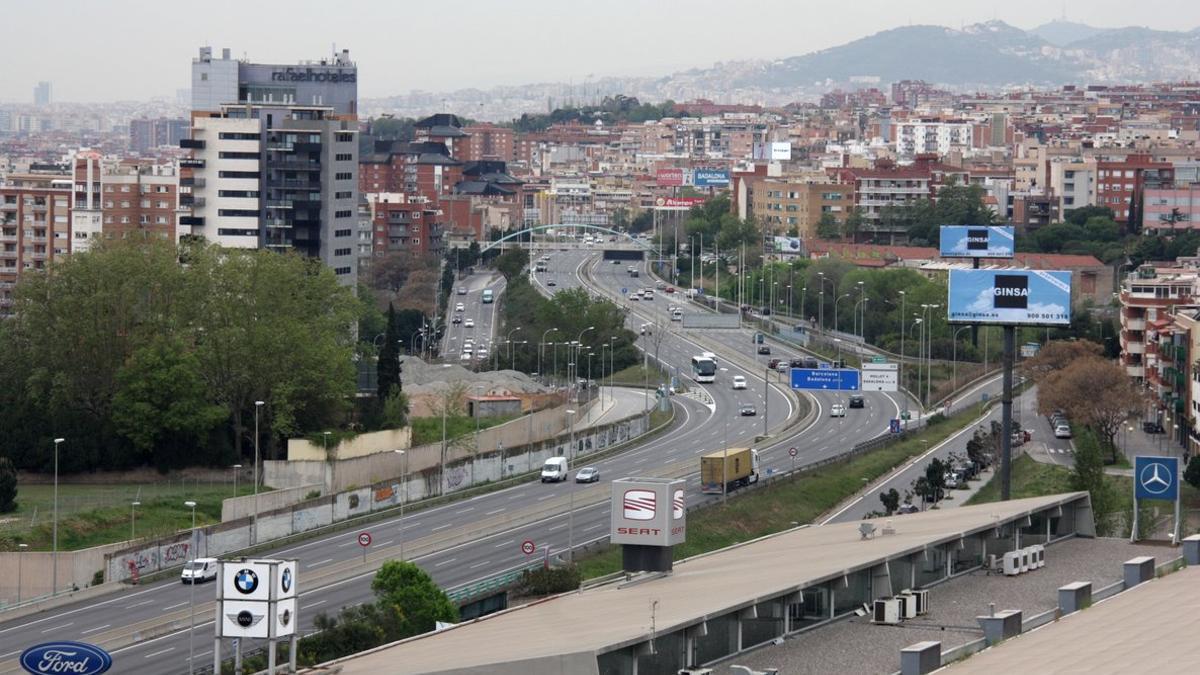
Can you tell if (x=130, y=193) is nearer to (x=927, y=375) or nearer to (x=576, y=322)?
(x=576, y=322)

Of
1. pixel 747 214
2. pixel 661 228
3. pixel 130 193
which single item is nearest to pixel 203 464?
pixel 130 193

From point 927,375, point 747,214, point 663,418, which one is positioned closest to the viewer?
point 663,418

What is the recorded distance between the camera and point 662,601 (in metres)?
21.9

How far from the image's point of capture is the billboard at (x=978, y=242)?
174 ft

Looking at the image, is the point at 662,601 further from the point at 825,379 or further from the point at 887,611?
the point at 825,379

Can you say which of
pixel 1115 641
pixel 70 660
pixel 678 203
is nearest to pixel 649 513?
pixel 1115 641

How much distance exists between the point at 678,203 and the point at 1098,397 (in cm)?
11391

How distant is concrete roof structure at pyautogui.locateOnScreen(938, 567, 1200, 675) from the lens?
17.7 m

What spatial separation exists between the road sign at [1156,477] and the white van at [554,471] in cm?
3064

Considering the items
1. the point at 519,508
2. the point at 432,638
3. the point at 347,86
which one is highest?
the point at 347,86

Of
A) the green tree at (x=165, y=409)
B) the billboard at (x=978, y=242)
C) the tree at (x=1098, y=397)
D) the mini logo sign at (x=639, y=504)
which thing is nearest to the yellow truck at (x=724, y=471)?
the billboard at (x=978, y=242)

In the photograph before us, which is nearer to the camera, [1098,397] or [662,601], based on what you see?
[662,601]

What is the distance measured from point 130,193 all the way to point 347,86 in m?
11.5

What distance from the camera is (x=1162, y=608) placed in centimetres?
2062
